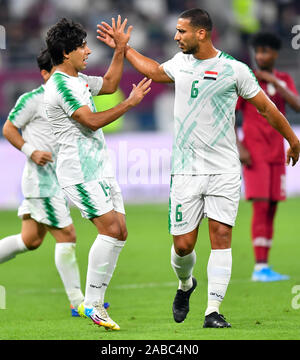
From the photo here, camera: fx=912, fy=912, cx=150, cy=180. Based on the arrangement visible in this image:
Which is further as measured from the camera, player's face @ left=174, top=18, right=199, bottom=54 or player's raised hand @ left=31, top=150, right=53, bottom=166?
player's raised hand @ left=31, top=150, right=53, bottom=166

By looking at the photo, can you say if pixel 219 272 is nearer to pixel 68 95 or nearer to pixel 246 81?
pixel 246 81

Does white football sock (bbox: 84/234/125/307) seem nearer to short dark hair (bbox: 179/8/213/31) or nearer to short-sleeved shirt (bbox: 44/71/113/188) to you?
short-sleeved shirt (bbox: 44/71/113/188)

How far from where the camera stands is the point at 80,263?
36.9ft

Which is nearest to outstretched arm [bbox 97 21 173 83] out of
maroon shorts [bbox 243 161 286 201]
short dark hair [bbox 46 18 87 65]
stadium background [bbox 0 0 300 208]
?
short dark hair [bbox 46 18 87 65]

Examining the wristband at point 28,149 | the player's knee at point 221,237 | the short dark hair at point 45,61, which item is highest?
the short dark hair at point 45,61

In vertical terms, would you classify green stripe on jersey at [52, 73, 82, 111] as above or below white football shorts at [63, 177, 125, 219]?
above

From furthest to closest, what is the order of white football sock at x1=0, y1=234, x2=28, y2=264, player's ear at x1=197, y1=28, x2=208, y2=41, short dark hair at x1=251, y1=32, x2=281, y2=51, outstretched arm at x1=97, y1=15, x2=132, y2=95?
short dark hair at x1=251, y1=32, x2=281, y2=51, white football sock at x1=0, y1=234, x2=28, y2=264, outstretched arm at x1=97, y1=15, x2=132, y2=95, player's ear at x1=197, y1=28, x2=208, y2=41

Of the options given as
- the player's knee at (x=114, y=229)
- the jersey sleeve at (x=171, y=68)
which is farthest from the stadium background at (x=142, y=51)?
the player's knee at (x=114, y=229)

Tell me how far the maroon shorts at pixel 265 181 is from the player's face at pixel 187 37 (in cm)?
319

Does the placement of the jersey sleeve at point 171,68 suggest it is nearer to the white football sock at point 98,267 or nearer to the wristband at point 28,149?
the white football sock at point 98,267

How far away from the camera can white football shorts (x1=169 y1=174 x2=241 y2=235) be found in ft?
22.4

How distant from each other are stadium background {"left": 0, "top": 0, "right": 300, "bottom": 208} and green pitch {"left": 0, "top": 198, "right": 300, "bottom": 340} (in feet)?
8.26

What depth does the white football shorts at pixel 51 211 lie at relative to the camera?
7.98m

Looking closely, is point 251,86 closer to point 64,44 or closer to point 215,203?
point 215,203
